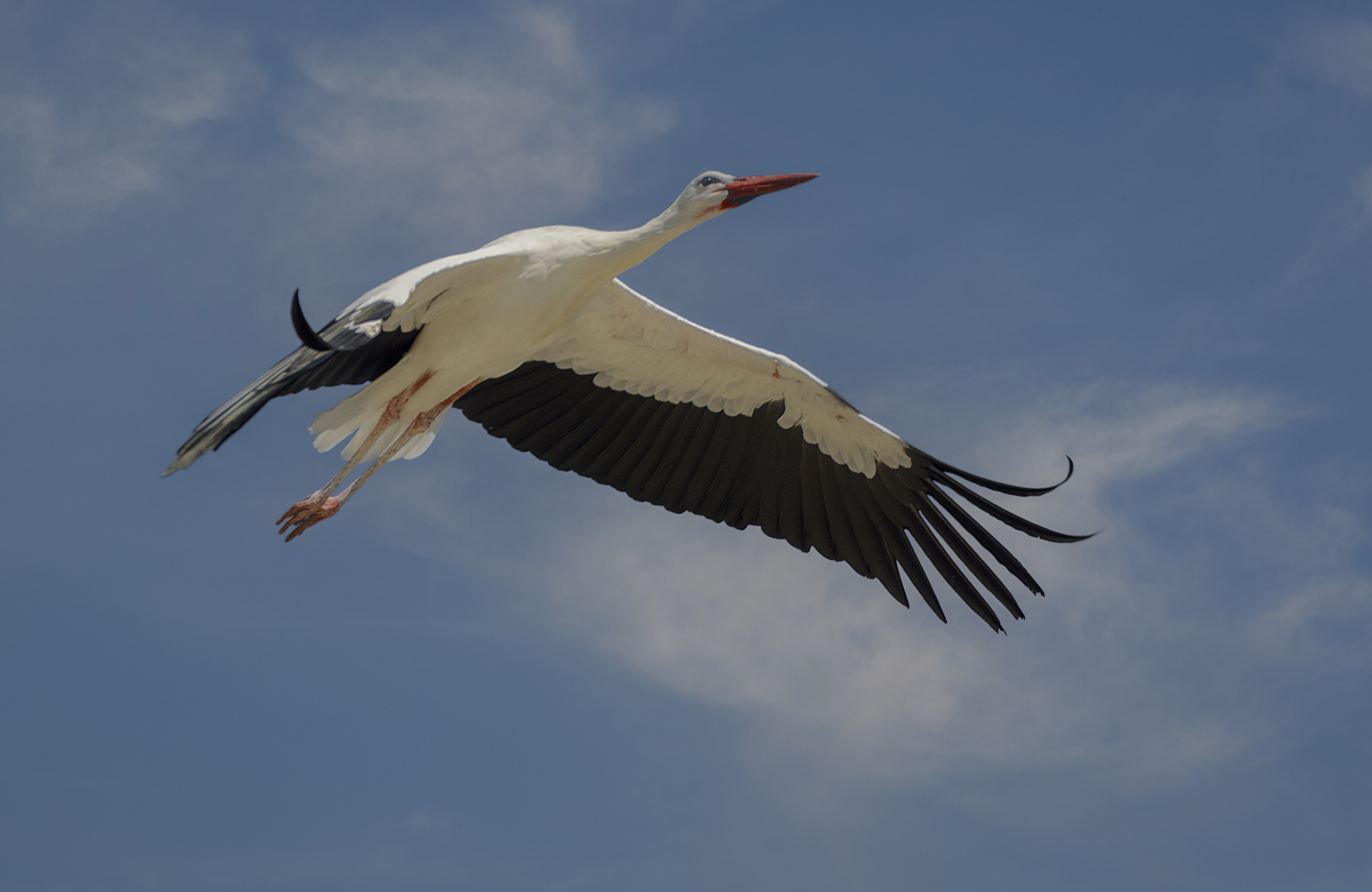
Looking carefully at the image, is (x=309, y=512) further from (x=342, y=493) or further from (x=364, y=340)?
(x=364, y=340)

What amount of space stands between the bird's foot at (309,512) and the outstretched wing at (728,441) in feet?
5.40

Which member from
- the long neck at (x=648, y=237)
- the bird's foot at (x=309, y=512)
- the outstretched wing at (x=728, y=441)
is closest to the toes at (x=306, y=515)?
the bird's foot at (x=309, y=512)

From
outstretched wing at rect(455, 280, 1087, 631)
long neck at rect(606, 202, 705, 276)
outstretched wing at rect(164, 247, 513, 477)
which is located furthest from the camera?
outstretched wing at rect(455, 280, 1087, 631)

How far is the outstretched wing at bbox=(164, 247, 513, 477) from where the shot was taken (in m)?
8.13

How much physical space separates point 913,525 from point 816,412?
135 cm

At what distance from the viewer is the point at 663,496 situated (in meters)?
11.7

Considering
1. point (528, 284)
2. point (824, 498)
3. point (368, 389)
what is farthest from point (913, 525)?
point (368, 389)

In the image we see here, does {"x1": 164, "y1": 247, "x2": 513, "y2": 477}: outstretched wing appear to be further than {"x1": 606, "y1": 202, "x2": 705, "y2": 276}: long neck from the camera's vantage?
No

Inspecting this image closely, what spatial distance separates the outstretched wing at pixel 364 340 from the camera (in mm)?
8133

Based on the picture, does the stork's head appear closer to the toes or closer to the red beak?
the red beak

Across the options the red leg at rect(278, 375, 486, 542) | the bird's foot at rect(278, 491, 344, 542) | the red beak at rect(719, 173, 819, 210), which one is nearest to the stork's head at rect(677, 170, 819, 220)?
the red beak at rect(719, 173, 819, 210)

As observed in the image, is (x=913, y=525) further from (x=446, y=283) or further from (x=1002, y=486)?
(x=446, y=283)

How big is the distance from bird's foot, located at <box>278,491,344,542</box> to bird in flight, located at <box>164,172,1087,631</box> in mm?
13

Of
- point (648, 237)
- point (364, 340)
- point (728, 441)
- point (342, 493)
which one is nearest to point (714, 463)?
point (728, 441)
